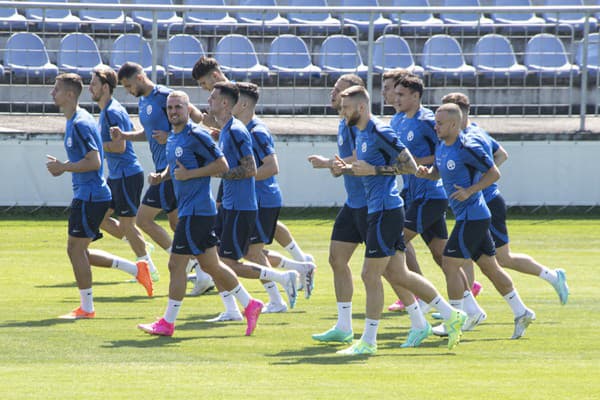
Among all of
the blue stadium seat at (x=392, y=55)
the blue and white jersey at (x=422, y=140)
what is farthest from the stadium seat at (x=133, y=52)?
the blue and white jersey at (x=422, y=140)

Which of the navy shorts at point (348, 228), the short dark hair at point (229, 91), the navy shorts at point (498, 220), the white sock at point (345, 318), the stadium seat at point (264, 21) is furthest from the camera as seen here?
the stadium seat at point (264, 21)

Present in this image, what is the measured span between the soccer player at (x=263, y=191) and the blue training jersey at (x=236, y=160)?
0.37 m

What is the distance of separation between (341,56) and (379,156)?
36.4 ft

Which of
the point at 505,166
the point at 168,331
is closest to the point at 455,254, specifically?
the point at 168,331

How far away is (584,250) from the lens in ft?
57.2

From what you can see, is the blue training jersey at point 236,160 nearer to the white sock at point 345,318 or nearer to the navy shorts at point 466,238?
the white sock at point 345,318

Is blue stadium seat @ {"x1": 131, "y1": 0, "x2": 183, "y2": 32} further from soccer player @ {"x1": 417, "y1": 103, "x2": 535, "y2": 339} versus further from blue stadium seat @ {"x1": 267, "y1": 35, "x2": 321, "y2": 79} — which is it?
soccer player @ {"x1": 417, "y1": 103, "x2": 535, "y2": 339}

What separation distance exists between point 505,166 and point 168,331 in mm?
10399

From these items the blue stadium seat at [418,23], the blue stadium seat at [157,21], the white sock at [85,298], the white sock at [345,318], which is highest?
the blue stadium seat at [157,21]

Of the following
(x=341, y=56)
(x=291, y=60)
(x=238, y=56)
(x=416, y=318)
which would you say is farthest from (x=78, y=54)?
(x=416, y=318)

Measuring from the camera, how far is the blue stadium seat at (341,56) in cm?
2095

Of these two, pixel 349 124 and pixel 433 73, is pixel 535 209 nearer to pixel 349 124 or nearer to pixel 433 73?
pixel 433 73

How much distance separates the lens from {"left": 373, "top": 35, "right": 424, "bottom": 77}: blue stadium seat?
68.5 feet

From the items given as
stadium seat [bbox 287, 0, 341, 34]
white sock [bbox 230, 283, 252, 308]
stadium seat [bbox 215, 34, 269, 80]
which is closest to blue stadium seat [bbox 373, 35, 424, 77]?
stadium seat [bbox 287, 0, 341, 34]
